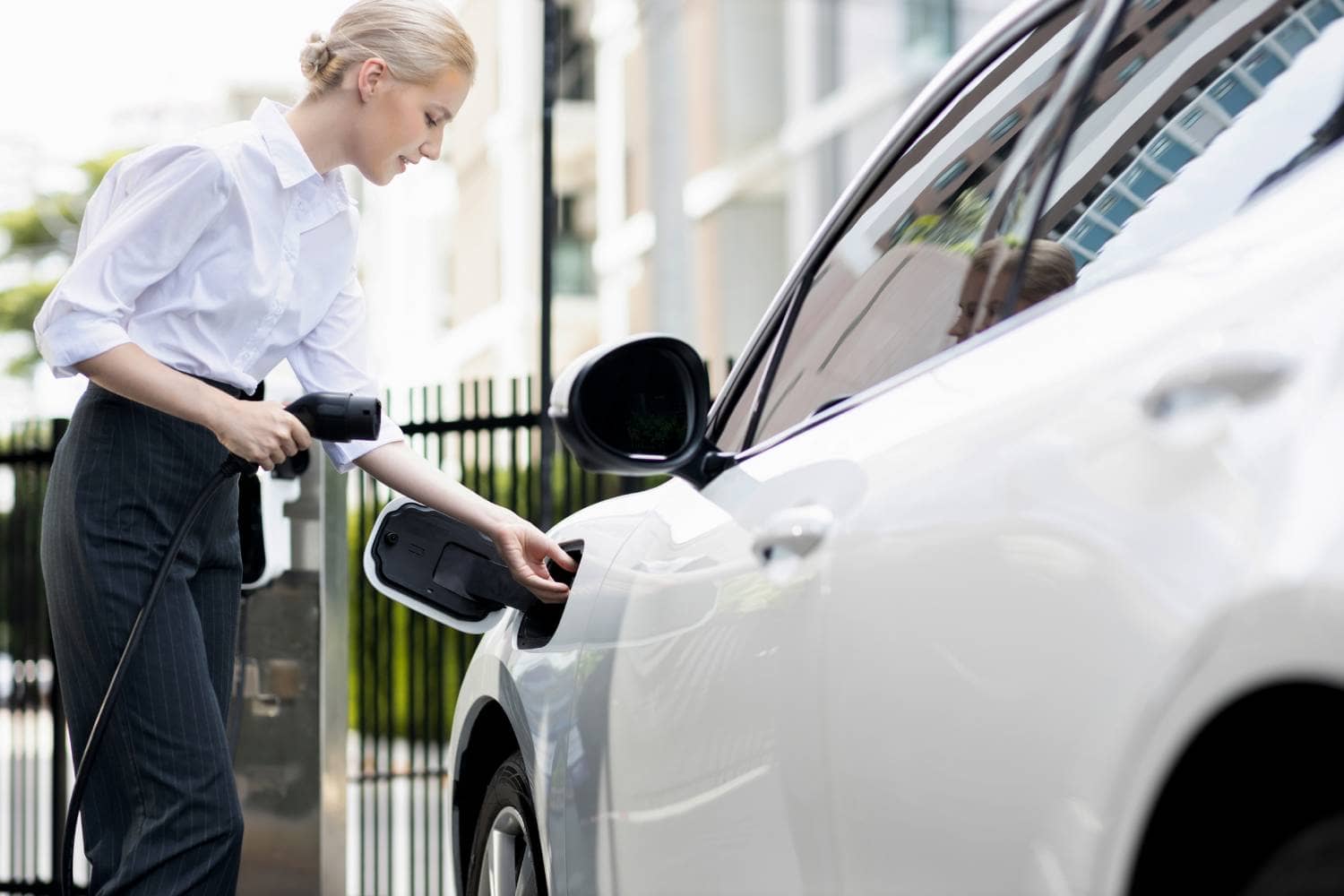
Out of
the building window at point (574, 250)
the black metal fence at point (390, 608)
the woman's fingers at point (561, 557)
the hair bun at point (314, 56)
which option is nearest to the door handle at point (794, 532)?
the woman's fingers at point (561, 557)

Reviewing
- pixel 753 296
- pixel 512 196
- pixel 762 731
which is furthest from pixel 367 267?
pixel 762 731

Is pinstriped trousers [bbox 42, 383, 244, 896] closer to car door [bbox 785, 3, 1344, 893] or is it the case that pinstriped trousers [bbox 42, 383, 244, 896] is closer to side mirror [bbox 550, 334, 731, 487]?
side mirror [bbox 550, 334, 731, 487]

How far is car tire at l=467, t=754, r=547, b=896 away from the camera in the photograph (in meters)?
2.98

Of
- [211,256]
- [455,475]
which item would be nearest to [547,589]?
[211,256]

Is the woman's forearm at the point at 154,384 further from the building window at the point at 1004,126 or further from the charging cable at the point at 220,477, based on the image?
the building window at the point at 1004,126

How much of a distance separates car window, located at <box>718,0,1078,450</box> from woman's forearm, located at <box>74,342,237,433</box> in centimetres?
83

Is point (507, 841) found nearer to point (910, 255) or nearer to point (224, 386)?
point (224, 386)

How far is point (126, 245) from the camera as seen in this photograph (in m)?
2.89

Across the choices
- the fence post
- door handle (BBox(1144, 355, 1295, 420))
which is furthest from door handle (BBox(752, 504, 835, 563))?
the fence post

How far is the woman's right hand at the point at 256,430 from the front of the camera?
113 inches

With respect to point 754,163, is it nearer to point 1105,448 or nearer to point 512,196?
point 512,196

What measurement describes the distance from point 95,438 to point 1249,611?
2.15 metres

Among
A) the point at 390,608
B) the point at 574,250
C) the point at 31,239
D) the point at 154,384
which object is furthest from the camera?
the point at 31,239

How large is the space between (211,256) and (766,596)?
1365 millimetres
